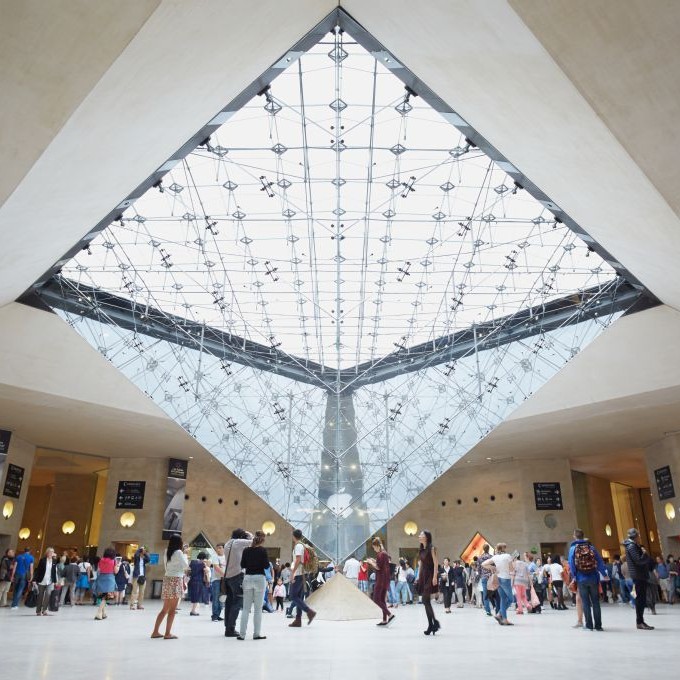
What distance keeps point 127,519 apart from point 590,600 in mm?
20093

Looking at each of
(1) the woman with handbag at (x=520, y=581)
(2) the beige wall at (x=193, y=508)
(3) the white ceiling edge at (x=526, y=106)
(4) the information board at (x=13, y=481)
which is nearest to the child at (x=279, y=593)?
(1) the woman with handbag at (x=520, y=581)

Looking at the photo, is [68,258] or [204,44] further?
[68,258]

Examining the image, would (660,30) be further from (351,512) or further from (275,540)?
(275,540)

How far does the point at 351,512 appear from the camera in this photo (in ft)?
63.8

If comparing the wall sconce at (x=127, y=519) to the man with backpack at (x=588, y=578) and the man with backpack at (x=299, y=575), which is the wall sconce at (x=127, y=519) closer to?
the man with backpack at (x=299, y=575)

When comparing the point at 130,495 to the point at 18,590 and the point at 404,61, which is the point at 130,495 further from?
the point at 404,61

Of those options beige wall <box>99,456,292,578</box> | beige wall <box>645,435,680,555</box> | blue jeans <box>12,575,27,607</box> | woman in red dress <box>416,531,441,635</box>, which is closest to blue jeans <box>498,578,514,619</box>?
woman in red dress <box>416,531,441,635</box>

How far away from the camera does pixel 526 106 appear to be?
26.7 ft

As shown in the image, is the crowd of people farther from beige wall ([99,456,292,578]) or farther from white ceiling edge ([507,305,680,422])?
white ceiling edge ([507,305,680,422])

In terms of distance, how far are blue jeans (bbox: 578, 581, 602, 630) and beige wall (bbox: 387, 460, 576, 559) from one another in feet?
54.8

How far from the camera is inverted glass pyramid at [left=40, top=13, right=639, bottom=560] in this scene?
41.0 ft

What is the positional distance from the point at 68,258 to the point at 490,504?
19.5m

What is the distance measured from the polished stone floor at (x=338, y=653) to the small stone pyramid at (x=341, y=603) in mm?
2930

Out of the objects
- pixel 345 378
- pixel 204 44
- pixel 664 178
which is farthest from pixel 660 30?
pixel 345 378
